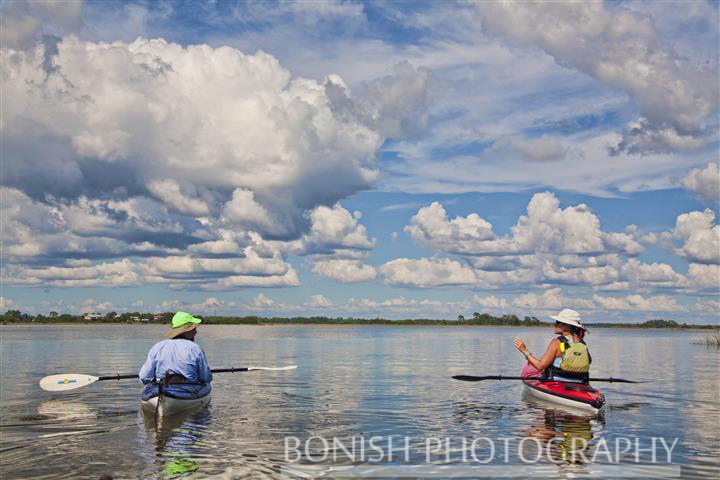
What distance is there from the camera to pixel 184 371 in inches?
808

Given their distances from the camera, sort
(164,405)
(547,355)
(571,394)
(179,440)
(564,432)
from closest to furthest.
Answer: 1. (179,440)
2. (564,432)
3. (164,405)
4. (571,394)
5. (547,355)

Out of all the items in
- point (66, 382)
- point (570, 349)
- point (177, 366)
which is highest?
point (570, 349)

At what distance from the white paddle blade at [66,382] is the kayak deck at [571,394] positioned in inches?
650

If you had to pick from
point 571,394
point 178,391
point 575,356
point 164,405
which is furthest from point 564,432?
point 164,405

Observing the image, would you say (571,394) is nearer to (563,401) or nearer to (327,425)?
(563,401)

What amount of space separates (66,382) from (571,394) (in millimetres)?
18375

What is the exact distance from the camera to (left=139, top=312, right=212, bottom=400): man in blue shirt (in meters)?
19.9

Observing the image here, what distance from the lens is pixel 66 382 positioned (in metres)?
24.4

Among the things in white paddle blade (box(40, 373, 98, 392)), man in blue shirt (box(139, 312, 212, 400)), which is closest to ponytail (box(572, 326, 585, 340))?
man in blue shirt (box(139, 312, 212, 400))

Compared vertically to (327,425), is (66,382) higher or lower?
higher

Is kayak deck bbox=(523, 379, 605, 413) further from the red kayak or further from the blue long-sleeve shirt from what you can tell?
the blue long-sleeve shirt

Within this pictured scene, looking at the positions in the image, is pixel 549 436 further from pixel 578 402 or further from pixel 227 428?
pixel 227 428

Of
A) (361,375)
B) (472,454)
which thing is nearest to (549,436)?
(472,454)

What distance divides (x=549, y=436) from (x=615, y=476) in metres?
4.28
